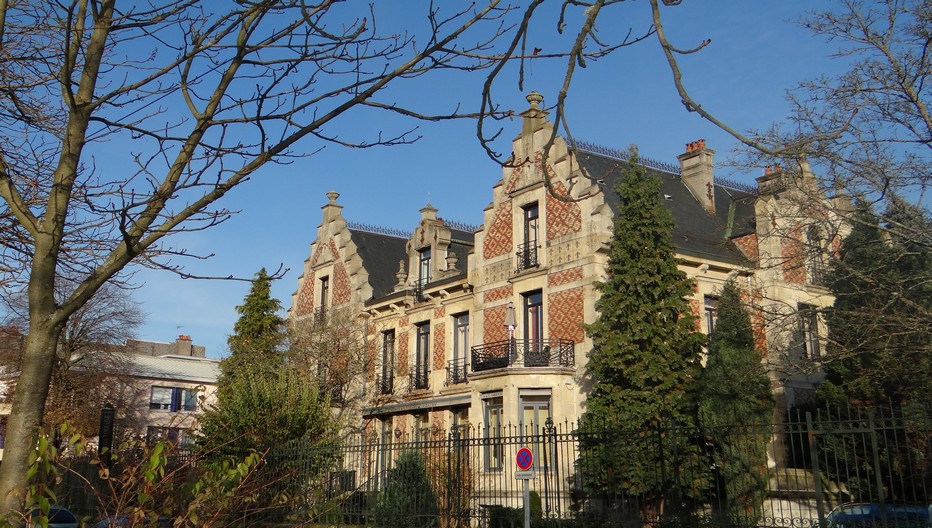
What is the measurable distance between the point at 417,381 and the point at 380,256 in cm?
805

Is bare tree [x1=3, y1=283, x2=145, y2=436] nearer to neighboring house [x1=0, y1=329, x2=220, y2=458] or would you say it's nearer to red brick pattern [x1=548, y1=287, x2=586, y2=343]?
neighboring house [x1=0, y1=329, x2=220, y2=458]

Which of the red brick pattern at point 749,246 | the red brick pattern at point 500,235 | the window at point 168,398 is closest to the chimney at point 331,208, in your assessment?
the red brick pattern at point 500,235

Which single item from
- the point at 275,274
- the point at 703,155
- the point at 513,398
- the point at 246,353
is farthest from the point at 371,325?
the point at 275,274

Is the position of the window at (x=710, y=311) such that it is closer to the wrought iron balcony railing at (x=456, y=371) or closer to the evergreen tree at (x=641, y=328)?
the evergreen tree at (x=641, y=328)

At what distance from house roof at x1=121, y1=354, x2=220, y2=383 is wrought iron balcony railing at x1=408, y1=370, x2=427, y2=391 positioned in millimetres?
24149

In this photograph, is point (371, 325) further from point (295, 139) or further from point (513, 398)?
point (295, 139)

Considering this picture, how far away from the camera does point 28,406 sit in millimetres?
5164

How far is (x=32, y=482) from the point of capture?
17.4ft

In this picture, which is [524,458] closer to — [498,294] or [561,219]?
[561,219]

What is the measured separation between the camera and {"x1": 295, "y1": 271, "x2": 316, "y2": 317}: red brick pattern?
36875 millimetres

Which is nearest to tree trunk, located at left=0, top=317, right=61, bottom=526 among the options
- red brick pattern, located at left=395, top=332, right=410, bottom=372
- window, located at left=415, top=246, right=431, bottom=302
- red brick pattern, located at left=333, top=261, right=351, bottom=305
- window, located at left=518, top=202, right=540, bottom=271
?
window, located at left=518, top=202, right=540, bottom=271

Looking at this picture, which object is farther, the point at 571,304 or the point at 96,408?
the point at 96,408

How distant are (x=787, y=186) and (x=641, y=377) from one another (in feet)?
22.5

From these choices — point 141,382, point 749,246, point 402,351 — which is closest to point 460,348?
point 402,351
